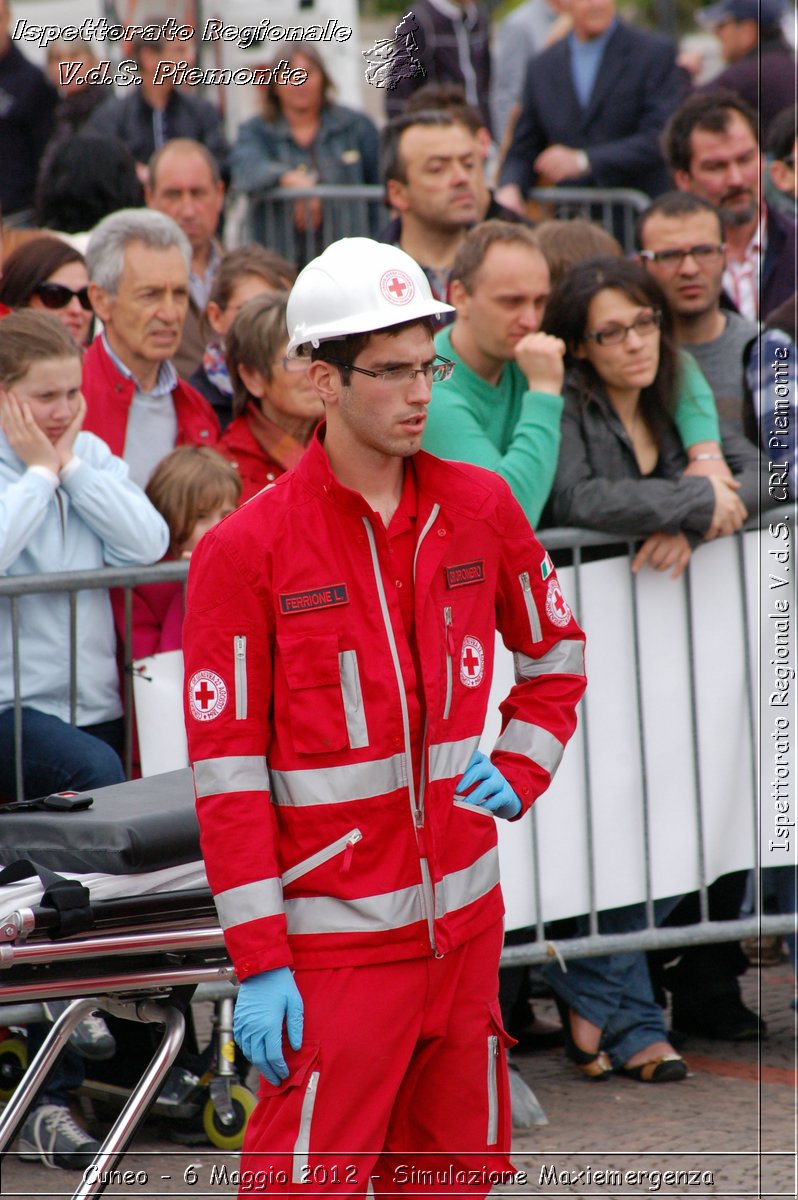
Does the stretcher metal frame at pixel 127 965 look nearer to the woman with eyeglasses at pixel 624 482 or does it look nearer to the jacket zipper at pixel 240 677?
the jacket zipper at pixel 240 677

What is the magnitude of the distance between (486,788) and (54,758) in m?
1.68

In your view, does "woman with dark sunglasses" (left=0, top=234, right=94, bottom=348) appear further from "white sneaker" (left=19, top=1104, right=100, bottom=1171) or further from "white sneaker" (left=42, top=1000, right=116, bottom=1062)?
"white sneaker" (left=19, top=1104, right=100, bottom=1171)

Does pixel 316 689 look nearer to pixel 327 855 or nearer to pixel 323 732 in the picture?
pixel 323 732

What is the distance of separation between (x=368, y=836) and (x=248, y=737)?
0.93 ft

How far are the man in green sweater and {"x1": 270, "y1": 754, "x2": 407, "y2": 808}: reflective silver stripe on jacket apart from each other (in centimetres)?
182

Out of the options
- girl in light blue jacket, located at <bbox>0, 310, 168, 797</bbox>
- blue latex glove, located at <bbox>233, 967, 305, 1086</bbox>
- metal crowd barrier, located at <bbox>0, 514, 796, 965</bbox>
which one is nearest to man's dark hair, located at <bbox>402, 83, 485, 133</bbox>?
metal crowd barrier, located at <bbox>0, 514, 796, 965</bbox>

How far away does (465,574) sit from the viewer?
320cm

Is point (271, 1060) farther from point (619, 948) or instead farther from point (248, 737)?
point (619, 948)

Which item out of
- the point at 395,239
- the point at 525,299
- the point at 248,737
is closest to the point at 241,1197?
the point at 248,737

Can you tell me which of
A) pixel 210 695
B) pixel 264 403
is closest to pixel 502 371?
pixel 264 403

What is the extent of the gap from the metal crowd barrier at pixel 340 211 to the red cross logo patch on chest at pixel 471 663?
662 cm

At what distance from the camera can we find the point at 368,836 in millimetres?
3078

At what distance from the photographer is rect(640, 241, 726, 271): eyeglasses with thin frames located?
586 cm

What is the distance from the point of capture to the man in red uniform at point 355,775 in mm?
3014
